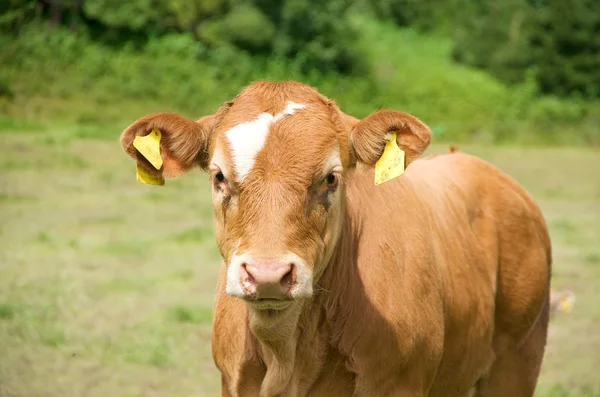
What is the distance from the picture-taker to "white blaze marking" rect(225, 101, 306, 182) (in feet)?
11.8

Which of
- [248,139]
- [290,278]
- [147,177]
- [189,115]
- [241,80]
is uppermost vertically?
[248,139]

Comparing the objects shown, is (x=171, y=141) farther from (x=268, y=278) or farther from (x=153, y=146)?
(x=268, y=278)

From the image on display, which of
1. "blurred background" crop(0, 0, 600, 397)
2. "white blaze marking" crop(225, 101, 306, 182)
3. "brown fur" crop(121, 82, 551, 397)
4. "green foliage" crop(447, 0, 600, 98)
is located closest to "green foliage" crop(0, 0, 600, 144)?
"blurred background" crop(0, 0, 600, 397)

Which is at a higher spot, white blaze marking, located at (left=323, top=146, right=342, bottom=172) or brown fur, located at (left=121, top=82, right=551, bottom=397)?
white blaze marking, located at (left=323, top=146, right=342, bottom=172)

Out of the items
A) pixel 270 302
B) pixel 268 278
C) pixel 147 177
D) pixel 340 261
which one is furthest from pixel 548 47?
pixel 268 278

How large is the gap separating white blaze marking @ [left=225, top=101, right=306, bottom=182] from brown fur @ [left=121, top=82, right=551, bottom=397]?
0.10ft

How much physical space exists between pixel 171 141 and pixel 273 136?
0.50 m

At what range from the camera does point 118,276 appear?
10.2 m

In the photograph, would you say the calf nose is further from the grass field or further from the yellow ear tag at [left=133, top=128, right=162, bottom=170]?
the grass field

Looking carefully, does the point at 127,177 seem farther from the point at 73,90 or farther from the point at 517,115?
the point at 517,115

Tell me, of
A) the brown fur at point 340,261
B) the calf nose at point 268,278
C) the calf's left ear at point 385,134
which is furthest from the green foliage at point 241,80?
the calf nose at point 268,278

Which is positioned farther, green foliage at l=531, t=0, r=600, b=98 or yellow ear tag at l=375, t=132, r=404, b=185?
green foliage at l=531, t=0, r=600, b=98

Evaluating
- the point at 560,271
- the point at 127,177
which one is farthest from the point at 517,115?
the point at 560,271

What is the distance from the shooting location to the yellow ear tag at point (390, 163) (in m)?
3.89
